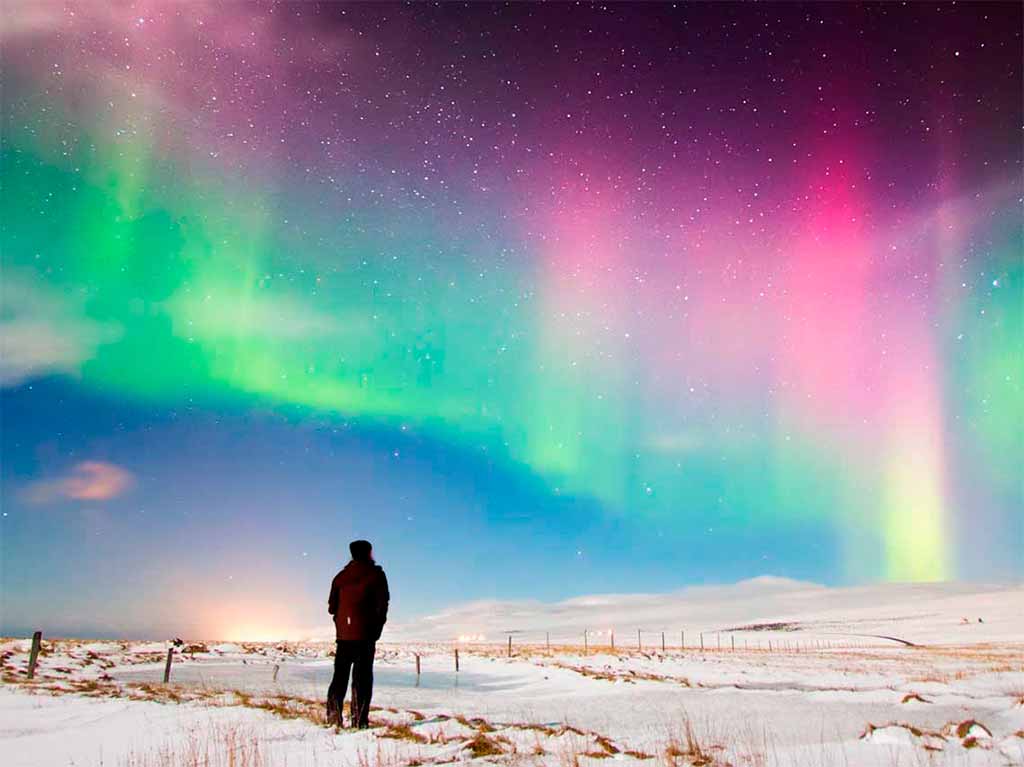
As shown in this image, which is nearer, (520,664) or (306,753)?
(306,753)

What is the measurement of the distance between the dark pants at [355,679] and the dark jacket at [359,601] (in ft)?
0.44

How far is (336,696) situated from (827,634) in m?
141

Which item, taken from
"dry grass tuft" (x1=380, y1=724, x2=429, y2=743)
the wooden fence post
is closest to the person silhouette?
"dry grass tuft" (x1=380, y1=724, x2=429, y2=743)

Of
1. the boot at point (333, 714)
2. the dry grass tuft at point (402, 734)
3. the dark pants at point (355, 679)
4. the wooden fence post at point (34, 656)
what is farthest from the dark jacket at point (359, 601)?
the wooden fence post at point (34, 656)

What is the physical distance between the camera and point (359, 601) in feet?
28.6

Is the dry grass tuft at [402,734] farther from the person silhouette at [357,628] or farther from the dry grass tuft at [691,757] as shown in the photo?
the dry grass tuft at [691,757]

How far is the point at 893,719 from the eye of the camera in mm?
13258

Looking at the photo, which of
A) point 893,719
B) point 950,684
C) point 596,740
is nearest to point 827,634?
point 950,684

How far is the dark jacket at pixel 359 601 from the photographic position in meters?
8.66

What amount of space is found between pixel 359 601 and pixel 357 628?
12.6 inches

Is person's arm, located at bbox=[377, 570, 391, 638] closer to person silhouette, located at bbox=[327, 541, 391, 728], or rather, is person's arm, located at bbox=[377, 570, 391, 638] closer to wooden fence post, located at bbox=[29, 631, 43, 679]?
person silhouette, located at bbox=[327, 541, 391, 728]

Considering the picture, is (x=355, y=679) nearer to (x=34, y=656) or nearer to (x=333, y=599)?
(x=333, y=599)

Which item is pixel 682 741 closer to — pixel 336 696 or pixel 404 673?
pixel 336 696

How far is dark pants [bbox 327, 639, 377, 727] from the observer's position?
8.34m
